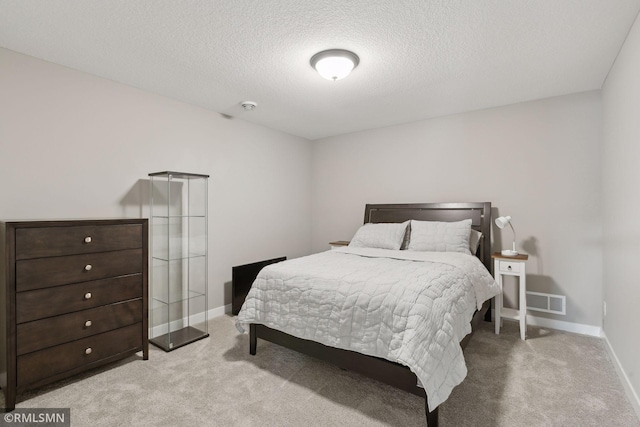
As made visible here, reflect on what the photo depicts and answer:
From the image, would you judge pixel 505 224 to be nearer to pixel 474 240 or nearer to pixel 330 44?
pixel 474 240

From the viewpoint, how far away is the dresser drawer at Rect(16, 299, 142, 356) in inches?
78.4

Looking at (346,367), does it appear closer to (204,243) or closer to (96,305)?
(96,305)

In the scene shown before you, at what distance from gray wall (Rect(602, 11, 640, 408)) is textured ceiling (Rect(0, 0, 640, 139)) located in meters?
0.26

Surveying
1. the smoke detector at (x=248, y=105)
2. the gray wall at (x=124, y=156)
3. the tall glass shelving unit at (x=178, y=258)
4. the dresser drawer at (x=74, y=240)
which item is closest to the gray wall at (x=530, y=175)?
the gray wall at (x=124, y=156)

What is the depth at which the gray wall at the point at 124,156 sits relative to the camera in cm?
233

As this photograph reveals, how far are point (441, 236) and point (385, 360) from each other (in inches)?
69.6

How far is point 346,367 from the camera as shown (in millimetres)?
2092

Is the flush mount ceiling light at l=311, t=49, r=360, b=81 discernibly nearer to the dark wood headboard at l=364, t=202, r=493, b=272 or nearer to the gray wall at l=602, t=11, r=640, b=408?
the gray wall at l=602, t=11, r=640, b=408

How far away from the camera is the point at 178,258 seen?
10.8 ft

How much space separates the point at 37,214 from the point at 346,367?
2513 mm

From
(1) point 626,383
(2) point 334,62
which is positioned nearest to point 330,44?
(2) point 334,62

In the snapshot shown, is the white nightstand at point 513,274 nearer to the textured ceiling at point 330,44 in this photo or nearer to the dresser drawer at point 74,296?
the textured ceiling at point 330,44

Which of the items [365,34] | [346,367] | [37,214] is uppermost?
[365,34]

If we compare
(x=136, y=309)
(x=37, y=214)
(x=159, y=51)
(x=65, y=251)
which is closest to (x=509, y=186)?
(x=159, y=51)
